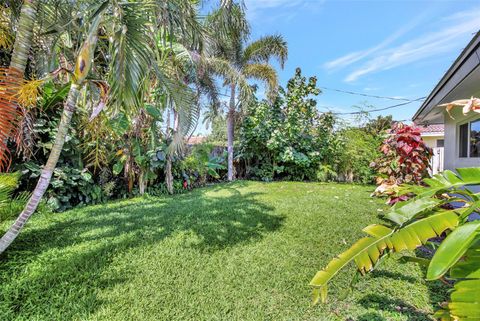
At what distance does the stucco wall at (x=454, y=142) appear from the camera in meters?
6.60

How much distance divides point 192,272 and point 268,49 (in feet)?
34.3

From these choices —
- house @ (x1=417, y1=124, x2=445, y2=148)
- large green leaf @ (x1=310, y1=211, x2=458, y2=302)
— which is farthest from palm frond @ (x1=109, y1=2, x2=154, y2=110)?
house @ (x1=417, y1=124, x2=445, y2=148)

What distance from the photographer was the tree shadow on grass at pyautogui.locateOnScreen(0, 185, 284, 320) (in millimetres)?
2443

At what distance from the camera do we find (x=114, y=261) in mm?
3199

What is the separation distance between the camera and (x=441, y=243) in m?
1.17

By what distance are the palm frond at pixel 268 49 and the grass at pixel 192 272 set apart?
27.6 feet

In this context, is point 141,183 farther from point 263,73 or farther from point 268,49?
point 268,49

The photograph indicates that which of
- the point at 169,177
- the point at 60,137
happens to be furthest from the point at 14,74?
the point at 169,177

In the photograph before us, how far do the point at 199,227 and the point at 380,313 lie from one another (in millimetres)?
3004

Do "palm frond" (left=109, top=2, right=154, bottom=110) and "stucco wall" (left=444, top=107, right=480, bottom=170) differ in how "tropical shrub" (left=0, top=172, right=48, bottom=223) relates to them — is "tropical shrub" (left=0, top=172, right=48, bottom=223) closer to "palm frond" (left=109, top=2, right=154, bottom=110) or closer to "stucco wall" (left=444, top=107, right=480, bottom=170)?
"palm frond" (left=109, top=2, right=154, bottom=110)

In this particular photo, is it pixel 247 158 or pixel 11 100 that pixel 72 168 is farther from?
pixel 247 158

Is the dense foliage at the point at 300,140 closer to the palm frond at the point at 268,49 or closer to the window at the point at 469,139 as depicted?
the palm frond at the point at 268,49

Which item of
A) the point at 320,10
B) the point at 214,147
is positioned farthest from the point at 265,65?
the point at 214,147

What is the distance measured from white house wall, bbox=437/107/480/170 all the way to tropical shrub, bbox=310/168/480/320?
650 cm
